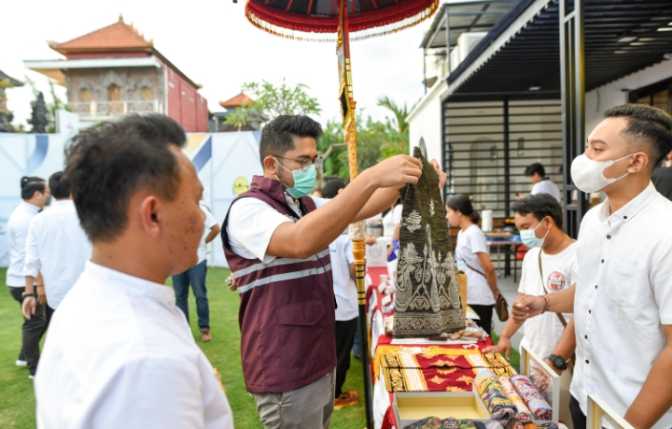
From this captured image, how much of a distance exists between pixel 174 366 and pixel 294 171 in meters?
1.54

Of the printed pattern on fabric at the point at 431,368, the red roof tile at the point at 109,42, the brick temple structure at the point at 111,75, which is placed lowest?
the printed pattern on fabric at the point at 431,368

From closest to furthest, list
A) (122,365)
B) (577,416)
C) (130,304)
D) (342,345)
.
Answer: (122,365)
(130,304)
(577,416)
(342,345)

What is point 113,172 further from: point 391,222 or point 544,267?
point 391,222

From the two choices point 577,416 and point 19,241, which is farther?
point 19,241

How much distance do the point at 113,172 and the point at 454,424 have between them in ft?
4.96

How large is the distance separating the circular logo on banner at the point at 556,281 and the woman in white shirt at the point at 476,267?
51.5 inches

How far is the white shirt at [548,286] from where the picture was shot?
3039mm

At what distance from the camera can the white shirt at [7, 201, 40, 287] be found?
5340mm

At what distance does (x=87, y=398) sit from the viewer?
2.64ft

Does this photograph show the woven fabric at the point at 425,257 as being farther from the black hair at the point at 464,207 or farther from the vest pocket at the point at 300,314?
the black hair at the point at 464,207

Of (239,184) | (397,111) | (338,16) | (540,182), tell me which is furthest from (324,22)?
(397,111)

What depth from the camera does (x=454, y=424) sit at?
187cm

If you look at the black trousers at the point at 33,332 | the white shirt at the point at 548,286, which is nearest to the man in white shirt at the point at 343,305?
the white shirt at the point at 548,286

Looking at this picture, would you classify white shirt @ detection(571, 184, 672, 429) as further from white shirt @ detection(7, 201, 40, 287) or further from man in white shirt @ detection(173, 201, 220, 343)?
white shirt @ detection(7, 201, 40, 287)
